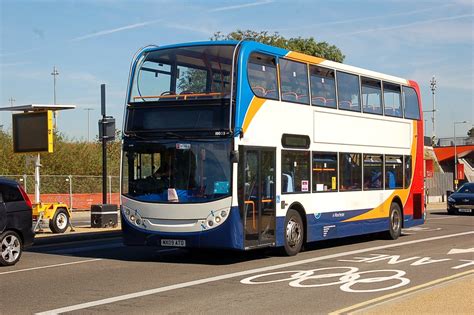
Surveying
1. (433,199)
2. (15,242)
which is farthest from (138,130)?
(433,199)

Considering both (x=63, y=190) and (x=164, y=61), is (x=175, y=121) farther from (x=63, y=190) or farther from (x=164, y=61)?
(x=63, y=190)

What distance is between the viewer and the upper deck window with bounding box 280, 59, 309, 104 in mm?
14352

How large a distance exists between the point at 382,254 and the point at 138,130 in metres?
5.96

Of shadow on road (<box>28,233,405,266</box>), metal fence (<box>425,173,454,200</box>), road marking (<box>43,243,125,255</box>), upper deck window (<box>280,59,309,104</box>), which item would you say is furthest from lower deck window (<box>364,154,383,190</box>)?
metal fence (<box>425,173,454,200</box>)

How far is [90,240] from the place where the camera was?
19.2 m

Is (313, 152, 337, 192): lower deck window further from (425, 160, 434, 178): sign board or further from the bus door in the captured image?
(425, 160, 434, 178): sign board

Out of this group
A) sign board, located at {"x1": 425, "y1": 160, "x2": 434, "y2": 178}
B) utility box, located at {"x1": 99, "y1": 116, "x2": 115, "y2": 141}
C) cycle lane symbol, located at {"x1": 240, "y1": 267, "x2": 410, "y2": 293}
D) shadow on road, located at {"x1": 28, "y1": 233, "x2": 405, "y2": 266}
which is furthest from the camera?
sign board, located at {"x1": 425, "y1": 160, "x2": 434, "y2": 178}

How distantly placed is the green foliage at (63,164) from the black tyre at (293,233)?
961 inches

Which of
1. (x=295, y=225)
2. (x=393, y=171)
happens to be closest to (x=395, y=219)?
(x=393, y=171)

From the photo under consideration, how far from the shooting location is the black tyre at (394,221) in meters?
19.0

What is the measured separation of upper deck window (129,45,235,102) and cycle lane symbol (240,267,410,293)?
140 inches

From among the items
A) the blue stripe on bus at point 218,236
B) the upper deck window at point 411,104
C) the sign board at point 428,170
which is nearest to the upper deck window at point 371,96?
the upper deck window at point 411,104

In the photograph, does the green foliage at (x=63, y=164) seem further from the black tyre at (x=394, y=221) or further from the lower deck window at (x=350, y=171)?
the lower deck window at (x=350, y=171)

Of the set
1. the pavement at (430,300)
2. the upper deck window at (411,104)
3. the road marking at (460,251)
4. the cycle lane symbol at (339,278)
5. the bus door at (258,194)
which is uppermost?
the upper deck window at (411,104)
